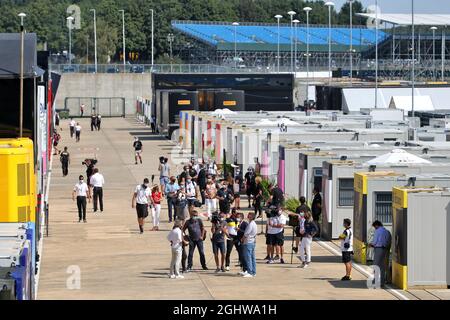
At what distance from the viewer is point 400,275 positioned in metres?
22.4

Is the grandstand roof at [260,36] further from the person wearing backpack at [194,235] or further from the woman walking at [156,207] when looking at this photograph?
the person wearing backpack at [194,235]

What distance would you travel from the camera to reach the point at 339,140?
40938 mm

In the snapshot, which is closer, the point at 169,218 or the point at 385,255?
the point at 385,255

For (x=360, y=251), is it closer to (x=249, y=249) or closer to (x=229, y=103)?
(x=249, y=249)

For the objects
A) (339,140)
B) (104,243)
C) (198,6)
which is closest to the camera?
(104,243)

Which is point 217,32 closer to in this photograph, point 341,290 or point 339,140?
point 339,140

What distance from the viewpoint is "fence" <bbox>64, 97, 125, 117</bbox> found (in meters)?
107

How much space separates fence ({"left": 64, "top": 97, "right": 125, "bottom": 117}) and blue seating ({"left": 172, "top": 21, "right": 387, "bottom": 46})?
3824 centimetres

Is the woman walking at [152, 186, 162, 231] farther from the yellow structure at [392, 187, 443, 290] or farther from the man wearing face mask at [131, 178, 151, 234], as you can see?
the yellow structure at [392, 187, 443, 290]

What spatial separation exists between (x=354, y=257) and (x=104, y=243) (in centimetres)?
571

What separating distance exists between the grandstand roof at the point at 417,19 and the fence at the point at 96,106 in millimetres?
23399

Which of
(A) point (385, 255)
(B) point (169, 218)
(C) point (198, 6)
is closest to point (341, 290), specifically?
(A) point (385, 255)

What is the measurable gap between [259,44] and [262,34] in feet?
26.6

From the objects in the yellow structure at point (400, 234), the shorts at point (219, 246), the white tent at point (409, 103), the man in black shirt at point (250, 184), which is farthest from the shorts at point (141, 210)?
the white tent at point (409, 103)
